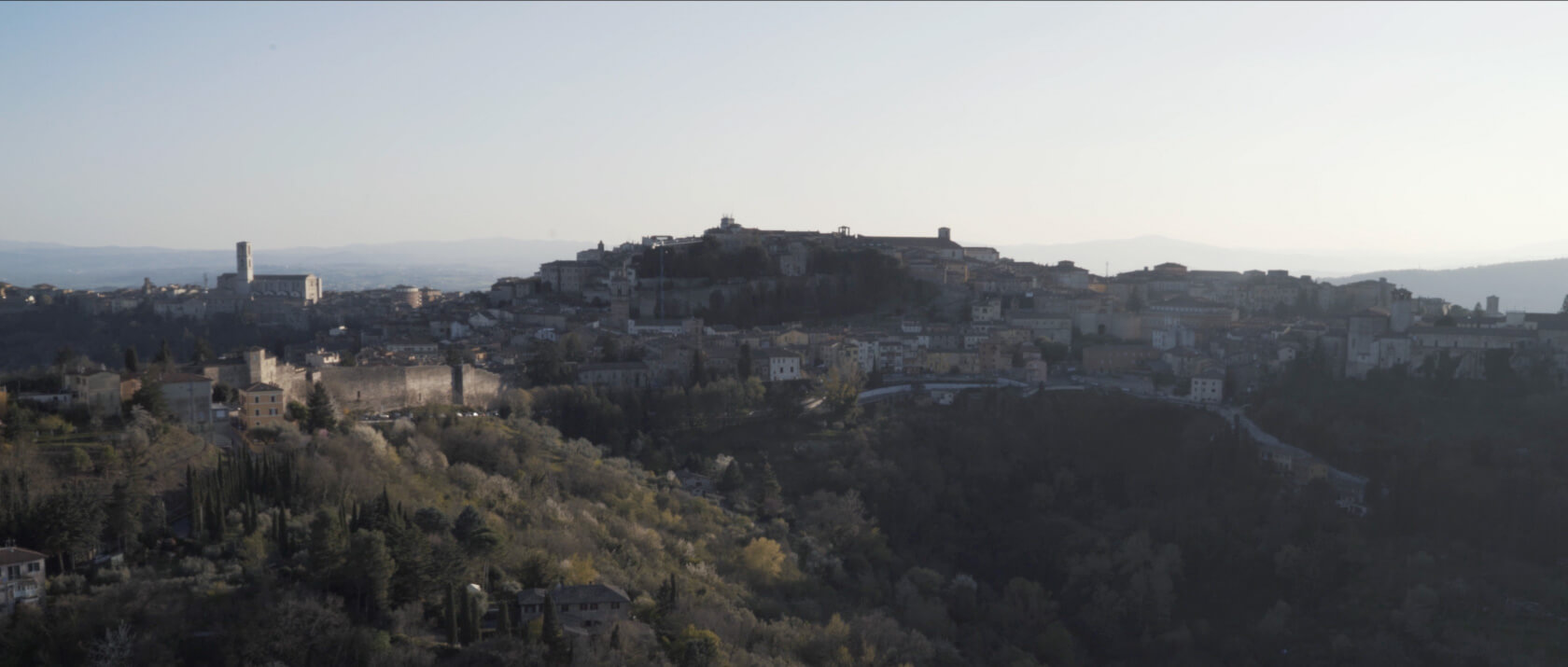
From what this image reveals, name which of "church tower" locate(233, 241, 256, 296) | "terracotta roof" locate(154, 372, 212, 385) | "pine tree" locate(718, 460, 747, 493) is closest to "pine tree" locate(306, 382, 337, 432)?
"terracotta roof" locate(154, 372, 212, 385)

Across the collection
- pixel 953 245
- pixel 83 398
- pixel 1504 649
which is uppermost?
pixel 953 245

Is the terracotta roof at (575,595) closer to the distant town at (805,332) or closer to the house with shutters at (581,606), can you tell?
the house with shutters at (581,606)

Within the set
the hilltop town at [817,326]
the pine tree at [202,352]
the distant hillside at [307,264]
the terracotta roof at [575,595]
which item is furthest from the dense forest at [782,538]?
the distant hillside at [307,264]

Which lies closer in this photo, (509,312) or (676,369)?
(676,369)

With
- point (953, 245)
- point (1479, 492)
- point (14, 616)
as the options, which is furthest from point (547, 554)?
point (953, 245)

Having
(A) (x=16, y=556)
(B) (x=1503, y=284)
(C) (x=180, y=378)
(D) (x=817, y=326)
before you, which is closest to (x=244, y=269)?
(D) (x=817, y=326)

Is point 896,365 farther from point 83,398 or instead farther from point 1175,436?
point 83,398
